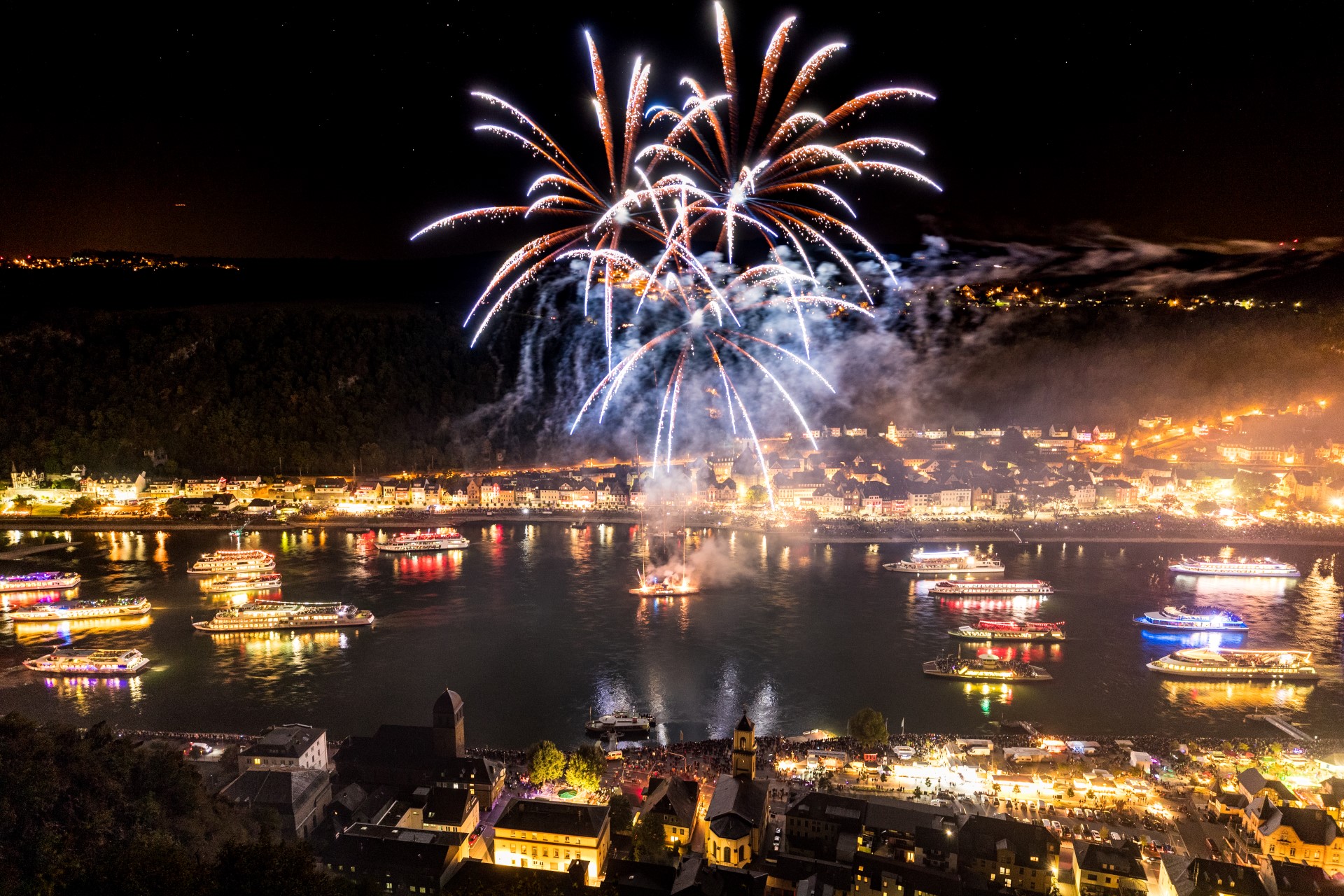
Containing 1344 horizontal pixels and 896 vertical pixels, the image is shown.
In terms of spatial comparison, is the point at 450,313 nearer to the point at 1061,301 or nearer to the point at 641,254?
the point at 641,254

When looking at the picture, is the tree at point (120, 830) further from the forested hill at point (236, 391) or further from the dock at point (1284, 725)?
the forested hill at point (236, 391)

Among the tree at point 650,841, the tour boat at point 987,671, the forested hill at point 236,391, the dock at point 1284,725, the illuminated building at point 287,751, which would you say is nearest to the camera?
the tree at point 650,841

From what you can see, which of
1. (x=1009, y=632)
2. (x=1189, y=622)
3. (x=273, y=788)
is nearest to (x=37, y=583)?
(x=273, y=788)

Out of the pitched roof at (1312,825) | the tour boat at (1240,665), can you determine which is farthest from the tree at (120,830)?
the tour boat at (1240,665)

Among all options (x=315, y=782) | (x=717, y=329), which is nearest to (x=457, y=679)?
(x=315, y=782)

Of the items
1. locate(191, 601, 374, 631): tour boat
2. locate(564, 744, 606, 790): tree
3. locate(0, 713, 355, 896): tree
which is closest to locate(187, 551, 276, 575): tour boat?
locate(191, 601, 374, 631): tour boat

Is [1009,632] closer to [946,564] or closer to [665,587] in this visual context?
[946,564]
